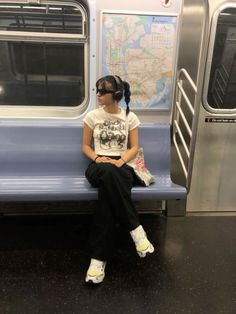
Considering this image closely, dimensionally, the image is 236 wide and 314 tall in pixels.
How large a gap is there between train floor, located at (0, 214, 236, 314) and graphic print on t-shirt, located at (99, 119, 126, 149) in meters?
0.90

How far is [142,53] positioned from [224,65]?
75 cm

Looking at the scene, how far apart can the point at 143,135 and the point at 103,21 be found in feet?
3.45

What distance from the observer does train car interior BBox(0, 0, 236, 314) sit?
216 centimetres

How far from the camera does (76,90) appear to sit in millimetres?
2889

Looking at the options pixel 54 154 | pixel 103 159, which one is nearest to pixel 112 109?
pixel 103 159

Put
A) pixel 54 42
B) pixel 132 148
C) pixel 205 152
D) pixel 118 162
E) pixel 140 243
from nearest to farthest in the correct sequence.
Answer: pixel 140 243, pixel 118 162, pixel 132 148, pixel 54 42, pixel 205 152

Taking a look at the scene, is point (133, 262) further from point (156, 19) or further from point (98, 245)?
point (156, 19)

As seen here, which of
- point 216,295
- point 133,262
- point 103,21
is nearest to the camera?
point 216,295

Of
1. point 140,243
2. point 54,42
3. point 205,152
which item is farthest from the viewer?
point 205,152

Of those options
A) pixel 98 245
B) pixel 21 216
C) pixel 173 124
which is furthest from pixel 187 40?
pixel 21 216

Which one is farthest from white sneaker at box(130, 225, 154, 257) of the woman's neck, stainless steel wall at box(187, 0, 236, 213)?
stainless steel wall at box(187, 0, 236, 213)

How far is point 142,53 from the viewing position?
2701mm

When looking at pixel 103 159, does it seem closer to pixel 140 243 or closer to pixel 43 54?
pixel 140 243

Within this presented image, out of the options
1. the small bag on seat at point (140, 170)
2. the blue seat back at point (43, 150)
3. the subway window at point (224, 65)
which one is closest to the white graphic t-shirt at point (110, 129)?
the small bag on seat at point (140, 170)
